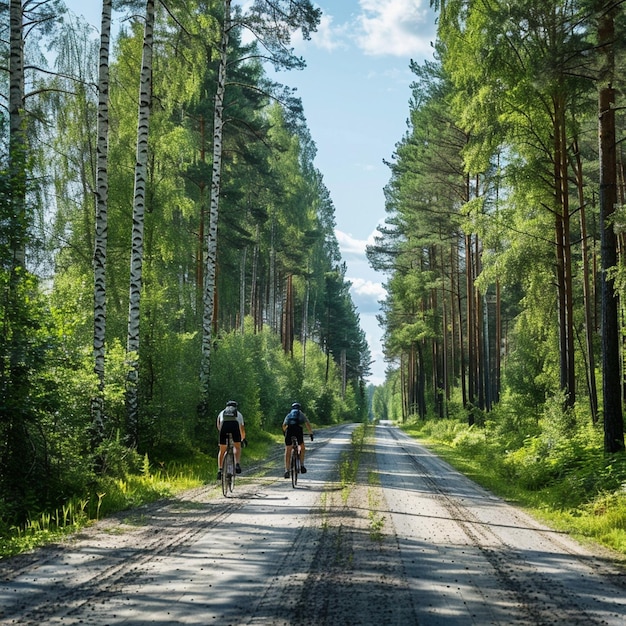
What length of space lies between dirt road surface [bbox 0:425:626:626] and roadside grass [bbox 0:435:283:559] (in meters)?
0.32

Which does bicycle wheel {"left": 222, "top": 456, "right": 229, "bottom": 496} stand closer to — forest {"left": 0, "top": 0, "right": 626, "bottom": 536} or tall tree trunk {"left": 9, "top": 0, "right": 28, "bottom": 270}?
forest {"left": 0, "top": 0, "right": 626, "bottom": 536}

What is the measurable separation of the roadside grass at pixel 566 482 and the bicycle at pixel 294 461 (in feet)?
13.9

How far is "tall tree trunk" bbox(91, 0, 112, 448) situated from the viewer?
495 inches

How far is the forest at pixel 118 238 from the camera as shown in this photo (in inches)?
378

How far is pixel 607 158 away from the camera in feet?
45.3

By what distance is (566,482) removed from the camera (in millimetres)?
12477

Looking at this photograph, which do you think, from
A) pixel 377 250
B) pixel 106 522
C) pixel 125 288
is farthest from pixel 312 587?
pixel 377 250

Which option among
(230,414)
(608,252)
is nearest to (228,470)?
(230,414)

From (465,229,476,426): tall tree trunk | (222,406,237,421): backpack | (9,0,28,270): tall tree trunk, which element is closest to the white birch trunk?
(9,0,28,270): tall tree trunk

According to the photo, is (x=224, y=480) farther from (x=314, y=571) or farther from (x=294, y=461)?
(x=314, y=571)

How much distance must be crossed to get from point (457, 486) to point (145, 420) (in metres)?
7.43

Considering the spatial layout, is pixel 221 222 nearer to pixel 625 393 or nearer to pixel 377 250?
pixel 625 393

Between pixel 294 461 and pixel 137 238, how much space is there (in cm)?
601

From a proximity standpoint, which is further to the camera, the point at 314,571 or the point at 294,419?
the point at 294,419
